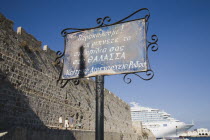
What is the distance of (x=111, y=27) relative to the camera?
408 centimetres

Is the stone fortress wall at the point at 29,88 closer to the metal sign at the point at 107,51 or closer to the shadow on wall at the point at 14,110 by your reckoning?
the shadow on wall at the point at 14,110

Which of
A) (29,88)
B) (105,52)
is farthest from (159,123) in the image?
(105,52)

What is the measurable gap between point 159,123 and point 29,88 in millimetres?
64998

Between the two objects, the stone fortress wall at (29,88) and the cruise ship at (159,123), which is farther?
the cruise ship at (159,123)

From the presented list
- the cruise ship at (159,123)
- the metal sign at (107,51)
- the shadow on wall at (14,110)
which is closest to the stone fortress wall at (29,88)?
the shadow on wall at (14,110)

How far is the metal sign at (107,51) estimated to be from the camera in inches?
150

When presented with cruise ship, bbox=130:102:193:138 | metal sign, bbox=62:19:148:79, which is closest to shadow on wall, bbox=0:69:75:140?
metal sign, bbox=62:19:148:79

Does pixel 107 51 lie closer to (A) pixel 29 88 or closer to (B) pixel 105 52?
(B) pixel 105 52

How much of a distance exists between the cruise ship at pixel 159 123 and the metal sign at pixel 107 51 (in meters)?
65.2

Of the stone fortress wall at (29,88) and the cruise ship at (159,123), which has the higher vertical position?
the stone fortress wall at (29,88)

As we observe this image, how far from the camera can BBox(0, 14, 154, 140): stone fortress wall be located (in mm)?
8062

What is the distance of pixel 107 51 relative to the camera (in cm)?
398

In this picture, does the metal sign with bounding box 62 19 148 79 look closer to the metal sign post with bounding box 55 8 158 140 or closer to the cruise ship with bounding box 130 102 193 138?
the metal sign post with bounding box 55 8 158 140

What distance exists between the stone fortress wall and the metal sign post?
4.58m
